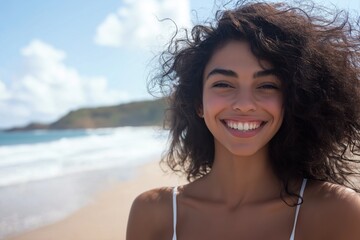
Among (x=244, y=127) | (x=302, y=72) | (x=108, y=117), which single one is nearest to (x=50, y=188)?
(x=244, y=127)

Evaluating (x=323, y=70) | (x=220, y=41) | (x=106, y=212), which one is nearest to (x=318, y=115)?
(x=323, y=70)

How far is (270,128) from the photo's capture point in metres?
2.26

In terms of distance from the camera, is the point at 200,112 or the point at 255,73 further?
the point at 200,112

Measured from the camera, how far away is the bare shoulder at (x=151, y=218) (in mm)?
2516

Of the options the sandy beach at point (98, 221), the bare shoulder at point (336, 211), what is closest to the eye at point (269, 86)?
the bare shoulder at point (336, 211)

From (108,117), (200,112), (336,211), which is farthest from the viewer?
(108,117)

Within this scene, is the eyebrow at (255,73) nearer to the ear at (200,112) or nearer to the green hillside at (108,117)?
the ear at (200,112)

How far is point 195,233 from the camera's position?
2.46 metres

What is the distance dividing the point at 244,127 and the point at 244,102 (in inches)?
4.9

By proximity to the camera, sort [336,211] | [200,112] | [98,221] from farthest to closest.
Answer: [98,221]
[200,112]
[336,211]

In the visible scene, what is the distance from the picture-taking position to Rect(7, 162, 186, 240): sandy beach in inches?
220

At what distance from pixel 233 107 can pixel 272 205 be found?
57 centimetres

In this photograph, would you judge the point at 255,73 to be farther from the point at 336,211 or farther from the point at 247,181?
the point at 336,211

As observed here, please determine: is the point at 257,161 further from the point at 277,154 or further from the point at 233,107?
the point at 233,107
